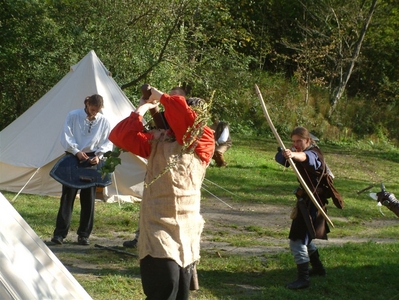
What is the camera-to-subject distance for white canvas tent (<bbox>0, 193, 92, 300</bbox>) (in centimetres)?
292

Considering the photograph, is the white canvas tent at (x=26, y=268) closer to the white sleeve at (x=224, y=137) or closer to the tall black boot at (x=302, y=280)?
the tall black boot at (x=302, y=280)

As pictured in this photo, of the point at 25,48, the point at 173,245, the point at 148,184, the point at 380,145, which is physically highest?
the point at 25,48

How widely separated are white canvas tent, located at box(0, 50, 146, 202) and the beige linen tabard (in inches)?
258

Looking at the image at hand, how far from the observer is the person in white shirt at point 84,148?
7957 mm

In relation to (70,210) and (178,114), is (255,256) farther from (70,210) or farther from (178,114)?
(178,114)

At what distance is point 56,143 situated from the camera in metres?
11.2

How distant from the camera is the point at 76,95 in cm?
1152

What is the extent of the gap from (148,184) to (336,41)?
68.3 feet

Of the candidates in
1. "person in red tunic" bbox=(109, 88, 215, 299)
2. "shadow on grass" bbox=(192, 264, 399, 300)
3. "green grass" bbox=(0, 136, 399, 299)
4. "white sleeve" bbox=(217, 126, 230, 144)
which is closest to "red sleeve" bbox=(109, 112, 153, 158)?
"person in red tunic" bbox=(109, 88, 215, 299)

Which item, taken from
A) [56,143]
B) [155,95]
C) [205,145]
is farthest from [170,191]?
[56,143]

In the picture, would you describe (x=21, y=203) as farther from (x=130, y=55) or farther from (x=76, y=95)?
(x=130, y=55)

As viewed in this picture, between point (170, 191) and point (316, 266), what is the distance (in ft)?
10.9

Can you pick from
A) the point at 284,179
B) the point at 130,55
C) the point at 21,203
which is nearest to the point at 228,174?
the point at 284,179

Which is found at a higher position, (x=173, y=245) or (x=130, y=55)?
(x=130, y=55)
